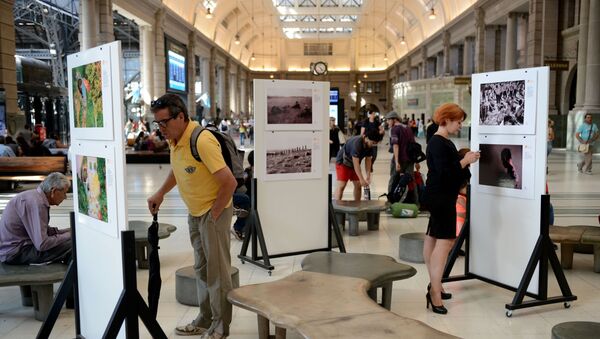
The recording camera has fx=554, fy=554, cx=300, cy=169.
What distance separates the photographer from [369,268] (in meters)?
4.23

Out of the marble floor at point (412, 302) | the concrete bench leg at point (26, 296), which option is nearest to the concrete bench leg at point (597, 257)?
the marble floor at point (412, 302)

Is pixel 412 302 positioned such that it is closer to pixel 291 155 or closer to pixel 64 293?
pixel 291 155

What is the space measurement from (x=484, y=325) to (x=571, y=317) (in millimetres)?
727

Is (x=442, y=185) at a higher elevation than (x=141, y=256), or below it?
higher

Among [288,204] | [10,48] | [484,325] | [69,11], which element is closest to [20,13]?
[69,11]

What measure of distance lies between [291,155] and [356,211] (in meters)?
1.60

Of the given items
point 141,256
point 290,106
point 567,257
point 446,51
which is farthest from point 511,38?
point 141,256

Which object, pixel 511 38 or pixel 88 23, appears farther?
pixel 511 38

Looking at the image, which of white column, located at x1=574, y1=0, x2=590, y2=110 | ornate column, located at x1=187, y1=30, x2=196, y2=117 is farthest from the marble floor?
ornate column, located at x1=187, y1=30, x2=196, y2=117

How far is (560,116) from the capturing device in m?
22.6

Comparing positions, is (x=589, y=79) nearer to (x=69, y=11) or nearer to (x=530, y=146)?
(x=530, y=146)

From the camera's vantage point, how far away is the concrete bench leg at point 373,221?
760 centimetres

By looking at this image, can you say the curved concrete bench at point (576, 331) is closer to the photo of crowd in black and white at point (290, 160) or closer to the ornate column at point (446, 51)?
the photo of crowd in black and white at point (290, 160)

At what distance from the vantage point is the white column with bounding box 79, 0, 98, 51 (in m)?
18.0
